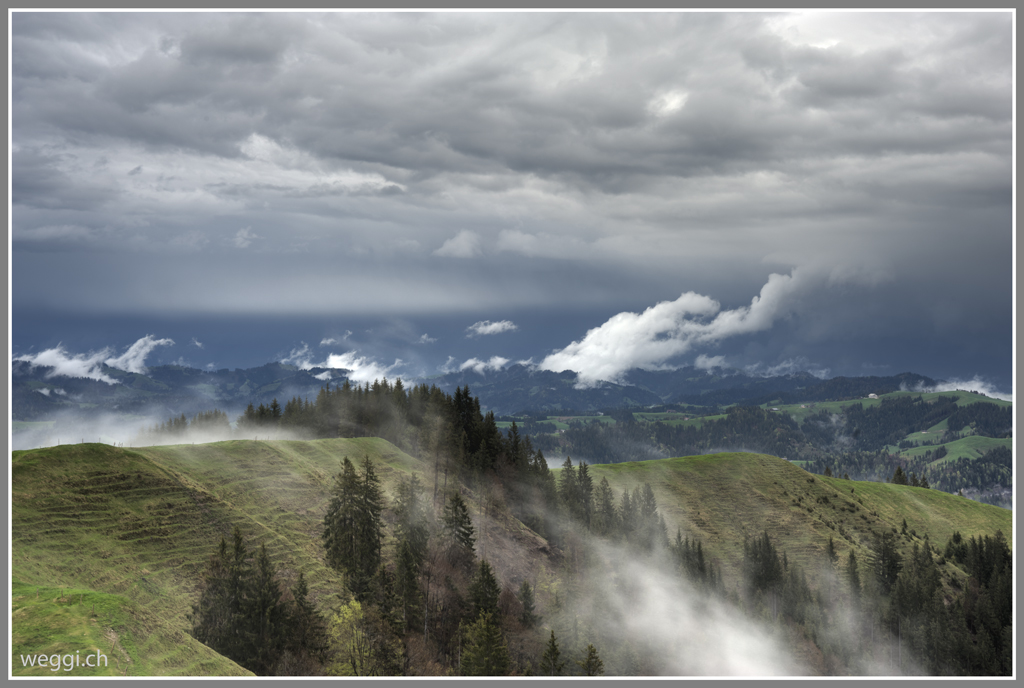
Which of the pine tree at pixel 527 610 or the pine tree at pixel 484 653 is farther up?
the pine tree at pixel 484 653

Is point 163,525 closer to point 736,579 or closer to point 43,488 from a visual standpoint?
point 43,488

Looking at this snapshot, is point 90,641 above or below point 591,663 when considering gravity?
above

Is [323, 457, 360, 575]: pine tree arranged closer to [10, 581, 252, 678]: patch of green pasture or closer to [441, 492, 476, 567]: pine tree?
[441, 492, 476, 567]: pine tree

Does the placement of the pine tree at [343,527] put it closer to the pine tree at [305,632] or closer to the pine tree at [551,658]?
the pine tree at [305,632]

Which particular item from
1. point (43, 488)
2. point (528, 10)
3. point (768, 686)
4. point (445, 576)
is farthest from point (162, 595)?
point (528, 10)

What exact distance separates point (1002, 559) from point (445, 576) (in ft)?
574

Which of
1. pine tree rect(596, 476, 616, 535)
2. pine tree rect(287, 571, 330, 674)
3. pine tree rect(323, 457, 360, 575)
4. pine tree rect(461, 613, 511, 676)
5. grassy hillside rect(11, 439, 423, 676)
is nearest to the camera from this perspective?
grassy hillside rect(11, 439, 423, 676)

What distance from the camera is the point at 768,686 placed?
37.2 meters

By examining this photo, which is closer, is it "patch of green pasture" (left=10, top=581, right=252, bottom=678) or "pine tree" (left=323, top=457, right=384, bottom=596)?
"patch of green pasture" (left=10, top=581, right=252, bottom=678)


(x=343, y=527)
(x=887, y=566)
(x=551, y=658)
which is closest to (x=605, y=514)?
(x=887, y=566)

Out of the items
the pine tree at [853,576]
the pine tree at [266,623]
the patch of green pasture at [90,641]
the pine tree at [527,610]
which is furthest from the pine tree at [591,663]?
the pine tree at [853,576]

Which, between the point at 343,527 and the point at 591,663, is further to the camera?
the point at 343,527

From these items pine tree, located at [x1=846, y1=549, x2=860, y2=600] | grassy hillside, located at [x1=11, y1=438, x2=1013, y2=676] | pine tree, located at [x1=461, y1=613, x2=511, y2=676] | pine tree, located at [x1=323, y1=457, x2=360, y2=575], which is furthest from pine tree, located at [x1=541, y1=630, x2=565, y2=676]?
pine tree, located at [x1=846, y1=549, x2=860, y2=600]

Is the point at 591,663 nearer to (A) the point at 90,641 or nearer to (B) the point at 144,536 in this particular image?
(B) the point at 144,536
